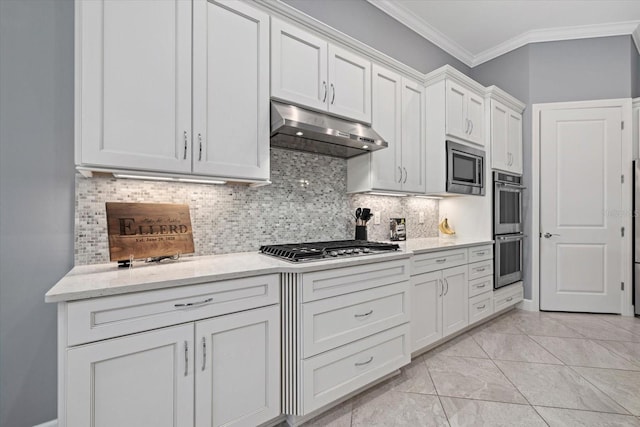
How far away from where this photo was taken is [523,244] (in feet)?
12.2

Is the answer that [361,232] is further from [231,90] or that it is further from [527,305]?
[527,305]

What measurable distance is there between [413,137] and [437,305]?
157 centimetres

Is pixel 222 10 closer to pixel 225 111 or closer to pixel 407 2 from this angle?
pixel 225 111

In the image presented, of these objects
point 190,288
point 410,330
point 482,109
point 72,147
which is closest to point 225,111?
point 72,147

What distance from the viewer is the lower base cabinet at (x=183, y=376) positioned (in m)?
1.10

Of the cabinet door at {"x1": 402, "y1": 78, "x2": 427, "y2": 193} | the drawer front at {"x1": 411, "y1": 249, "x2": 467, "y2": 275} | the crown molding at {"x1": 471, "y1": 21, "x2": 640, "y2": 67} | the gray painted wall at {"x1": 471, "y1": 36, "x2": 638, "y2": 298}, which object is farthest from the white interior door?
the cabinet door at {"x1": 402, "y1": 78, "x2": 427, "y2": 193}

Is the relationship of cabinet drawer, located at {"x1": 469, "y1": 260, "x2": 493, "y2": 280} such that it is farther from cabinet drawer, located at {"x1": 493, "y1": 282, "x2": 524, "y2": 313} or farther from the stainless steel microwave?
the stainless steel microwave

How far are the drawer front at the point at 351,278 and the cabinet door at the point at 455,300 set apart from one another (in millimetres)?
717

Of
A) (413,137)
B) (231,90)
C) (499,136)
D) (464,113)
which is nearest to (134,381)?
(231,90)

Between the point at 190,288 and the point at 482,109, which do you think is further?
the point at 482,109

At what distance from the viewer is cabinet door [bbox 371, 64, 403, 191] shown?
8.21ft

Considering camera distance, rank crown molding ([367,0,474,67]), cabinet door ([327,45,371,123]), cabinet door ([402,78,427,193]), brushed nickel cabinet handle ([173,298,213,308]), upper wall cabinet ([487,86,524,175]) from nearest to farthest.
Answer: brushed nickel cabinet handle ([173,298,213,308]) < cabinet door ([327,45,371,123]) < cabinet door ([402,78,427,193]) < crown molding ([367,0,474,67]) < upper wall cabinet ([487,86,524,175])

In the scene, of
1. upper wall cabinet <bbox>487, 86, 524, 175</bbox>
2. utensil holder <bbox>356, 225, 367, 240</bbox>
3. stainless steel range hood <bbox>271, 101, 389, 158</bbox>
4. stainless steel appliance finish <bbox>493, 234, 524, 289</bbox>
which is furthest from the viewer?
upper wall cabinet <bbox>487, 86, 524, 175</bbox>

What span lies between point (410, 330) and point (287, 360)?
1052 millimetres
